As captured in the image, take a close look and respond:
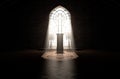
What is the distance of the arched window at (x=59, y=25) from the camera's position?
44.9 ft

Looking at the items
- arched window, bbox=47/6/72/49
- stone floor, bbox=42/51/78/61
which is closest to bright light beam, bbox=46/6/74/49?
arched window, bbox=47/6/72/49

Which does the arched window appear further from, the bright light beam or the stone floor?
the stone floor

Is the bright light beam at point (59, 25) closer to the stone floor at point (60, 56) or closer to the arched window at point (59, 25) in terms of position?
the arched window at point (59, 25)

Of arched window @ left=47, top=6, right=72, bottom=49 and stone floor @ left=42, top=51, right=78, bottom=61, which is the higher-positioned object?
arched window @ left=47, top=6, right=72, bottom=49

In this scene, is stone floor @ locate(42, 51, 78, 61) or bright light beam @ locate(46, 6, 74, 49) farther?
bright light beam @ locate(46, 6, 74, 49)

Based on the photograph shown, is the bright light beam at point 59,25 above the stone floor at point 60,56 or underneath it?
above

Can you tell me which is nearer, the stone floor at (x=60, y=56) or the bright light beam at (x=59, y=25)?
the stone floor at (x=60, y=56)

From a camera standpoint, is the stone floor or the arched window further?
the arched window

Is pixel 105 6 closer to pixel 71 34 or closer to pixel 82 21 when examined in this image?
pixel 82 21

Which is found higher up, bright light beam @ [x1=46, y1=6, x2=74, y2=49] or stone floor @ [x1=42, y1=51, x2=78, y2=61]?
bright light beam @ [x1=46, y1=6, x2=74, y2=49]

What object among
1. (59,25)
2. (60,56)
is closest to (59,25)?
(59,25)

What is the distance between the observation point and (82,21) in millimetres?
13266

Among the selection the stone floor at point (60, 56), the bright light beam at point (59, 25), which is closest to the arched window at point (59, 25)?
the bright light beam at point (59, 25)

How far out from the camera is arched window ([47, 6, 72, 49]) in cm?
1367
